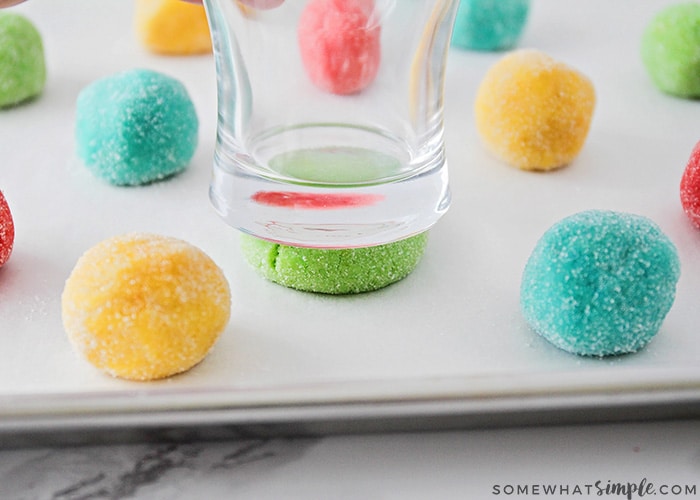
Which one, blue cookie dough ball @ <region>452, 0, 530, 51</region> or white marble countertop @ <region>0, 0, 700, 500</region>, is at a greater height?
blue cookie dough ball @ <region>452, 0, 530, 51</region>

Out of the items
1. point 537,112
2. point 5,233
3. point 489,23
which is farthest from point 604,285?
point 489,23

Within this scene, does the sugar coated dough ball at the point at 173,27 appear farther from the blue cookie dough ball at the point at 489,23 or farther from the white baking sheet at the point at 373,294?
the blue cookie dough ball at the point at 489,23

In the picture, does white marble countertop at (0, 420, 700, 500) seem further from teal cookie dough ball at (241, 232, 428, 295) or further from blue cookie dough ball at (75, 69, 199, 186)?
blue cookie dough ball at (75, 69, 199, 186)

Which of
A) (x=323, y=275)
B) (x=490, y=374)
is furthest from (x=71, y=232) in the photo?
(x=490, y=374)

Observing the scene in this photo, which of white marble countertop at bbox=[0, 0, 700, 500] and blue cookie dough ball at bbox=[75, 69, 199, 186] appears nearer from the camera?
white marble countertop at bbox=[0, 0, 700, 500]

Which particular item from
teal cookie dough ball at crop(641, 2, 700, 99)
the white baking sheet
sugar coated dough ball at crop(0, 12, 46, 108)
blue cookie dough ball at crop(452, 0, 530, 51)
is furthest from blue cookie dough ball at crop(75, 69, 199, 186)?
teal cookie dough ball at crop(641, 2, 700, 99)

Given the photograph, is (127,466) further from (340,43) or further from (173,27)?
(173,27)

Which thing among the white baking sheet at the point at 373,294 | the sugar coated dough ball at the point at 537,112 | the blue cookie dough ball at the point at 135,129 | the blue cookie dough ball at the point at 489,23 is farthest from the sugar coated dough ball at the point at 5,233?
the blue cookie dough ball at the point at 489,23

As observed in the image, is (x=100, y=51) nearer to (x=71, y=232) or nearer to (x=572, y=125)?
(x=71, y=232)
